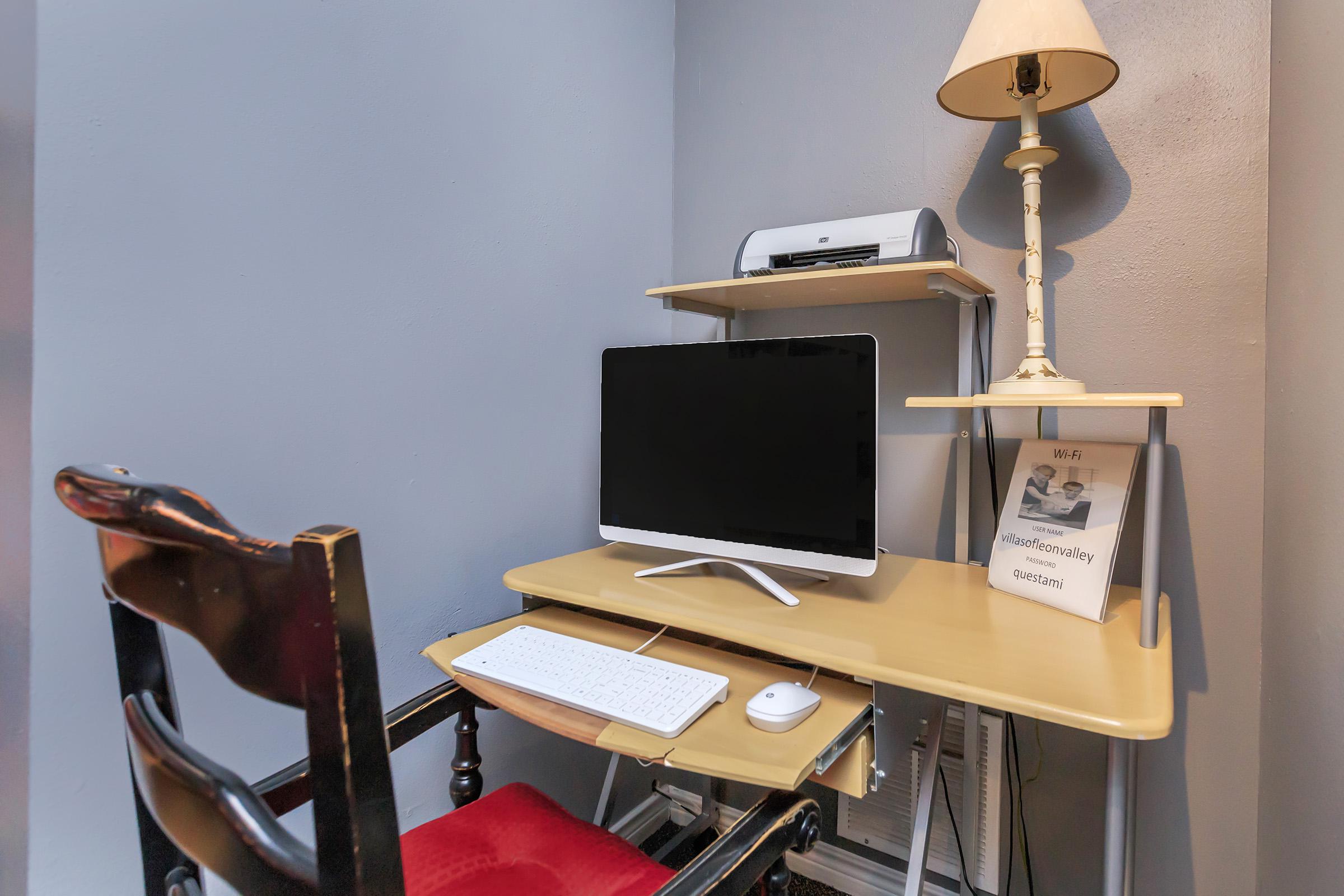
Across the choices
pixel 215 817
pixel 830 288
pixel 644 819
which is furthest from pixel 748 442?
pixel 644 819

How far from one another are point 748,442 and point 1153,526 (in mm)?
675

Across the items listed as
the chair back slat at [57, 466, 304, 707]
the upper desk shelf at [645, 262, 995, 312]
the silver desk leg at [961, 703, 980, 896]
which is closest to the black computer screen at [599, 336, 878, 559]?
the upper desk shelf at [645, 262, 995, 312]

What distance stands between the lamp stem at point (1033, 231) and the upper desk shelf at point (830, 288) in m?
0.12

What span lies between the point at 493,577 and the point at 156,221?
91 cm

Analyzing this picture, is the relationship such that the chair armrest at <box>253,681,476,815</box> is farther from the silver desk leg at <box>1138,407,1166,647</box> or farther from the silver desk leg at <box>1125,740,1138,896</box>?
the silver desk leg at <box>1125,740,1138,896</box>

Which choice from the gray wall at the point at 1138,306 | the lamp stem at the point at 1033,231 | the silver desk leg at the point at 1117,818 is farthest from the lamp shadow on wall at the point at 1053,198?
the silver desk leg at the point at 1117,818

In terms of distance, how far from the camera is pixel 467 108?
1433 mm

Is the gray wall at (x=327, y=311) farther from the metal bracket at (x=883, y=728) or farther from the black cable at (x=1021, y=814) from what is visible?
the black cable at (x=1021, y=814)

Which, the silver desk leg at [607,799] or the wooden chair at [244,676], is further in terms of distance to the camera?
the silver desk leg at [607,799]

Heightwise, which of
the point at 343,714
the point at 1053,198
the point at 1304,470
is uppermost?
the point at 1053,198

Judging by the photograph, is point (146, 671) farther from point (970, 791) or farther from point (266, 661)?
point (970, 791)

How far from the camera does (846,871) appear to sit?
1.69 m

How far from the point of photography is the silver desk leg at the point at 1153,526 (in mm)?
955

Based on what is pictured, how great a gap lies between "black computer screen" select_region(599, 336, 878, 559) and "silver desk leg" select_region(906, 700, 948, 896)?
0.37 metres
